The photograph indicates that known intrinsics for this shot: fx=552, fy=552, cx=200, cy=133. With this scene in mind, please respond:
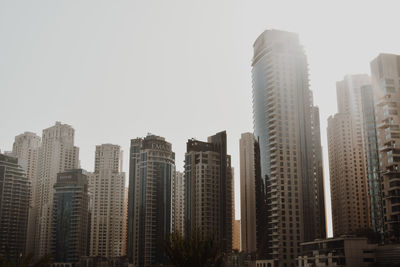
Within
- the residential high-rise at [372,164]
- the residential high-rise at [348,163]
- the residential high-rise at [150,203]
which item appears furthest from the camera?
the residential high-rise at [150,203]

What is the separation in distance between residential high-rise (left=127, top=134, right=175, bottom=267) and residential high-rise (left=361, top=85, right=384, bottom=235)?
84699 mm

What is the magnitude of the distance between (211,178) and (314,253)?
78.0m

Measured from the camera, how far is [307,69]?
138500 mm

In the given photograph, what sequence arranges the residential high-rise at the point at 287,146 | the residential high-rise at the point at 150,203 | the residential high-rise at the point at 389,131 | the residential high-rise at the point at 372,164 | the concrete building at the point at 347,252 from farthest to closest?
1. the residential high-rise at the point at 150,203
2. the residential high-rise at the point at 287,146
3. the residential high-rise at the point at 372,164
4. the residential high-rise at the point at 389,131
5. the concrete building at the point at 347,252

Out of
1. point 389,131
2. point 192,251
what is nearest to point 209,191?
point 389,131

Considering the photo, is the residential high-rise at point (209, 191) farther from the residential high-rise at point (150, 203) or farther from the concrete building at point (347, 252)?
the concrete building at point (347, 252)

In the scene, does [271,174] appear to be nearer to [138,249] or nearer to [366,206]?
[366,206]

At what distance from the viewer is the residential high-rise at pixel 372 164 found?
112 m

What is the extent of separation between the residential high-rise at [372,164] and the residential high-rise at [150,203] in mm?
84699

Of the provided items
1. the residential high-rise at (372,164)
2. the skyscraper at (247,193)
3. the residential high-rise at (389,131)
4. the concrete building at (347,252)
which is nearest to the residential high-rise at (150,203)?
the skyscraper at (247,193)

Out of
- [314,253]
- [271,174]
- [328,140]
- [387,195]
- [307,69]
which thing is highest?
[307,69]

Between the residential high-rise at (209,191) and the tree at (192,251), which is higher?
the residential high-rise at (209,191)

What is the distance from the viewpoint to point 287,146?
131000 millimetres

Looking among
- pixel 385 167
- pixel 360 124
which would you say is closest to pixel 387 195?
pixel 385 167
